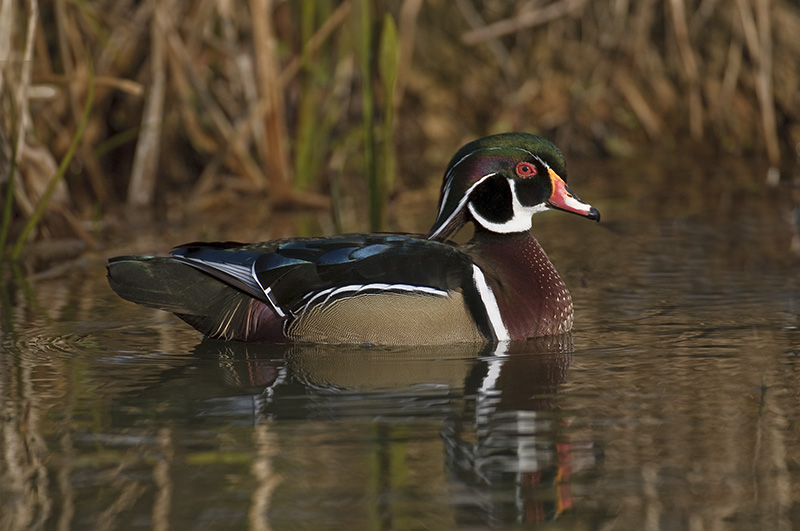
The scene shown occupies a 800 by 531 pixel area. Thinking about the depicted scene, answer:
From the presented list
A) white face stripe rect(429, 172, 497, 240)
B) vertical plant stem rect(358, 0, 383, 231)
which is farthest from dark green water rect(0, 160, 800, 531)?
vertical plant stem rect(358, 0, 383, 231)

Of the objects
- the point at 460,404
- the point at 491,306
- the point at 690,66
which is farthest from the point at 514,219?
the point at 690,66

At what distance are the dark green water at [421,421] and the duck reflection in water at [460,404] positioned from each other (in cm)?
1

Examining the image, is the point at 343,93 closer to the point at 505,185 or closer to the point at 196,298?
the point at 505,185

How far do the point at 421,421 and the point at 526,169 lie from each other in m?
1.91

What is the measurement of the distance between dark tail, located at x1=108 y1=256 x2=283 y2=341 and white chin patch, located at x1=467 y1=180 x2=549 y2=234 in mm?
1033

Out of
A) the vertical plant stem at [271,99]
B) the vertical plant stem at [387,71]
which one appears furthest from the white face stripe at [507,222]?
the vertical plant stem at [271,99]

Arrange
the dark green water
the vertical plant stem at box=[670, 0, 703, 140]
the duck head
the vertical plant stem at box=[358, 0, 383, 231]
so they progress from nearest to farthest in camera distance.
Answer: the dark green water
the duck head
the vertical plant stem at box=[358, 0, 383, 231]
the vertical plant stem at box=[670, 0, 703, 140]

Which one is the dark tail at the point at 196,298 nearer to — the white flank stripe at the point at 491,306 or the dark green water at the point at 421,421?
the dark green water at the point at 421,421

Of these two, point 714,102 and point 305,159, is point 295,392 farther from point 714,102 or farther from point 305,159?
point 714,102

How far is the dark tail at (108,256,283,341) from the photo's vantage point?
563 centimetres

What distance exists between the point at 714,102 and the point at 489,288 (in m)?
6.51

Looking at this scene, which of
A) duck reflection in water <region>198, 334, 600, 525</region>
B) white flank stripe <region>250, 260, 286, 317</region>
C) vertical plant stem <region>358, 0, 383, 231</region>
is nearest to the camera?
duck reflection in water <region>198, 334, 600, 525</region>

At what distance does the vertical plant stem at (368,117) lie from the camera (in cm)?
723

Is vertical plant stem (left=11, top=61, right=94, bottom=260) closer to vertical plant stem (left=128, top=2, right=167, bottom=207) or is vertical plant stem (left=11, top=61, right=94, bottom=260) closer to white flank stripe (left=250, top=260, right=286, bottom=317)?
vertical plant stem (left=128, top=2, right=167, bottom=207)
